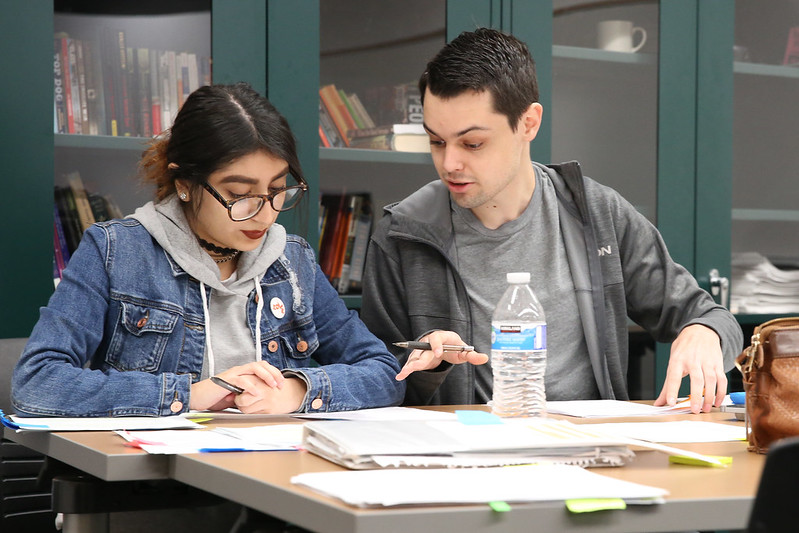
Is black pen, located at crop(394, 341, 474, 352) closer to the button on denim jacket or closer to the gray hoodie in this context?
the button on denim jacket

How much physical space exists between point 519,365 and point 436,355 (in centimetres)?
14

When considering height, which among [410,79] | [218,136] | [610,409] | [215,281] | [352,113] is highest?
[410,79]

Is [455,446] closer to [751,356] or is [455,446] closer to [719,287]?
[751,356]

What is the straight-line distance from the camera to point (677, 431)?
1.35m

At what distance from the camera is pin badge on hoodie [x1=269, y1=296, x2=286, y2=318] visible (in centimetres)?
179

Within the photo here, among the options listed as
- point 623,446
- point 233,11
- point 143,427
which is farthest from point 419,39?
point 623,446

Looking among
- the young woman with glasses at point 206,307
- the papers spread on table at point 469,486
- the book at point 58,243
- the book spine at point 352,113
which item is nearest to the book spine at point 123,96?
the book at point 58,243

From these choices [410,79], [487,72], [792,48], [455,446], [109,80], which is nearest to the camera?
[455,446]

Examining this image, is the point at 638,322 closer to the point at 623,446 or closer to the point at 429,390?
the point at 429,390

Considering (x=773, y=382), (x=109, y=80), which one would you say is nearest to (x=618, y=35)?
(x=109, y=80)

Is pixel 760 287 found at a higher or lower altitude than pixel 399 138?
lower

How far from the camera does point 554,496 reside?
2.73ft

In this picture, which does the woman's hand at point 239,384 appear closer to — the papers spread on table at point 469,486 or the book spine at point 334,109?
the papers spread on table at point 469,486

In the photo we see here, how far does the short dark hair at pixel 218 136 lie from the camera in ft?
5.63
